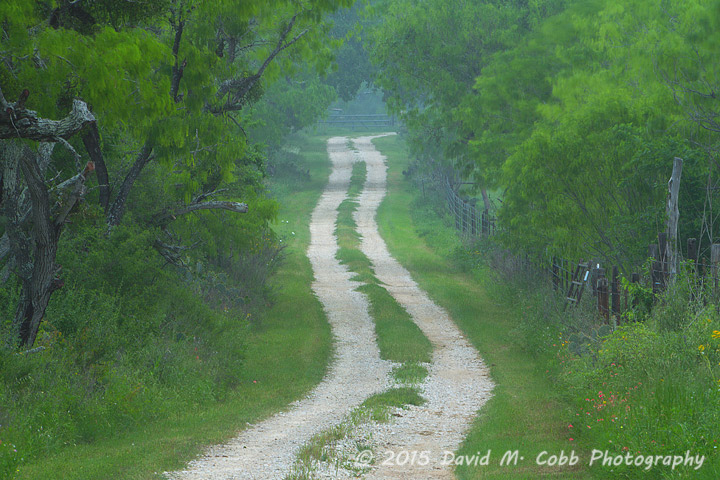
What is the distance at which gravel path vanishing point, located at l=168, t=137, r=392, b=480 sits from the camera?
27.6 ft

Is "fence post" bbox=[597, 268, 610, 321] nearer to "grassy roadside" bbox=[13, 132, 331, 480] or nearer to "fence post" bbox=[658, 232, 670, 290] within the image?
"fence post" bbox=[658, 232, 670, 290]

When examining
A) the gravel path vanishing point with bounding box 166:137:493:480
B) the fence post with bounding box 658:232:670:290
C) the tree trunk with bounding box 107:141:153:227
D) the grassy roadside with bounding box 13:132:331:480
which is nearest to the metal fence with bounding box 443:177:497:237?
the gravel path vanishing point with bounding box 166:137:493:480

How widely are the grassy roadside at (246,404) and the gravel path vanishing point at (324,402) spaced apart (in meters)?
0.27

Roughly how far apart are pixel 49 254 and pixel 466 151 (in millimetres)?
20067

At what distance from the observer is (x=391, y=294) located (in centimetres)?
2278

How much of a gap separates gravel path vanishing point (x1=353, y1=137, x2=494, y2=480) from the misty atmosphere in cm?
7

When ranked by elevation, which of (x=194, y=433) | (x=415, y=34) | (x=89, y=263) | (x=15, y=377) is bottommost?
(x=194, y=433)

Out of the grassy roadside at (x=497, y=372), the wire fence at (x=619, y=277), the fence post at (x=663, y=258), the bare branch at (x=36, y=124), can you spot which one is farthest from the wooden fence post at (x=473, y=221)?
the bare branch at (x=36, y=124)

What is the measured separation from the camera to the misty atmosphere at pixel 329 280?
8.64 m

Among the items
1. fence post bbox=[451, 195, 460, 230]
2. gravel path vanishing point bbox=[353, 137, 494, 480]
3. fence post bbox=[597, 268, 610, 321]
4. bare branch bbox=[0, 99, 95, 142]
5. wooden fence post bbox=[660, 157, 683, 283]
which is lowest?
fence post bbox=[451, 195, 460, 230]

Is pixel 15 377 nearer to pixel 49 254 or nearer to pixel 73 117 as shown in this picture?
pixel 49 254

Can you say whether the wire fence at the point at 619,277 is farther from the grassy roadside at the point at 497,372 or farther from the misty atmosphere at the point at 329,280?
the grassy roadside at the point at 497,372

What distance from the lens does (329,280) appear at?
25266 millimetres

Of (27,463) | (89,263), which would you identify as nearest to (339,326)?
(89,263)
